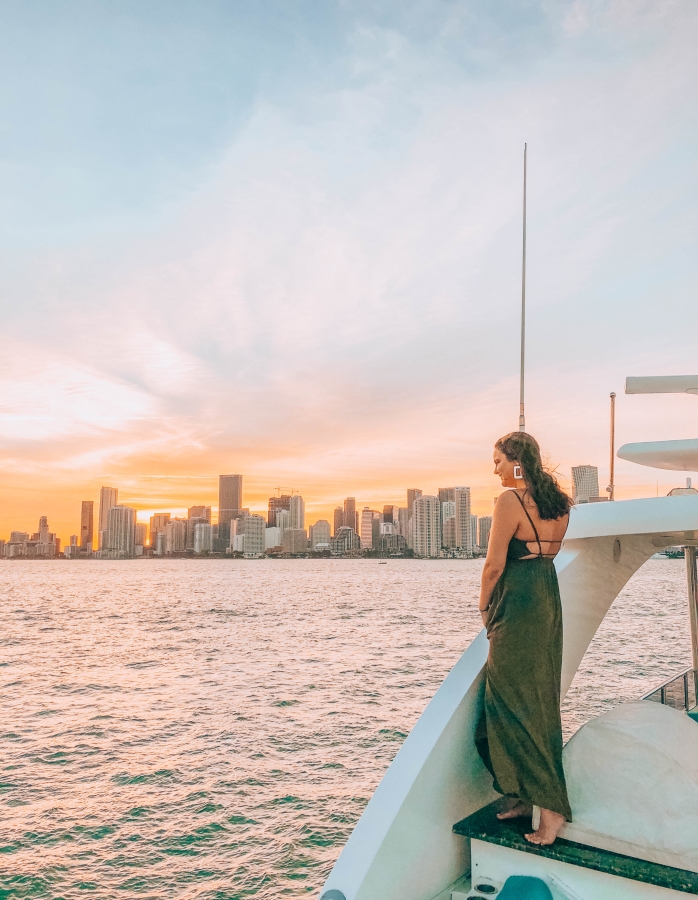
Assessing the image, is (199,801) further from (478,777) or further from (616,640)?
(616,640)

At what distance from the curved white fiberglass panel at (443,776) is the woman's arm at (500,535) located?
0.53m

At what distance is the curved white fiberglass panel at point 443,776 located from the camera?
2727 millimetres

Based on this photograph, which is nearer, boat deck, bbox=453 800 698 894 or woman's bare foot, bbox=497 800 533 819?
Result: boat deck, bbox=453 800 698 894

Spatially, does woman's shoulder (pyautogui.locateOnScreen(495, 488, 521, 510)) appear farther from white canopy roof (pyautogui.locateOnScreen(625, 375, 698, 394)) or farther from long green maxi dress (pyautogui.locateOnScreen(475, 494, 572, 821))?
white canopy roof (pyautogui.locateOnScreen(625, 375, 698, 394))

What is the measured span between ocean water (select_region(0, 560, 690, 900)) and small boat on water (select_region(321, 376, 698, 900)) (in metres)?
5.39

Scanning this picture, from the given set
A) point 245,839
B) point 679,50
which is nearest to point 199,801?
point 245,839

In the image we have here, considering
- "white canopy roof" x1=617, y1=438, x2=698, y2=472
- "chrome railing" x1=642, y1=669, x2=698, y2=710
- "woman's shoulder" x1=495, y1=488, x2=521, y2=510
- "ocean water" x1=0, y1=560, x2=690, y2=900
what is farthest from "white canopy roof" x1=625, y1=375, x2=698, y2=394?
"ocean water" x1=0, y1=560, x2=690, y2=900

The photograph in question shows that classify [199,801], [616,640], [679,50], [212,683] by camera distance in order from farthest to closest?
[616,640] → [212,683] → [199,801] → [679,50]

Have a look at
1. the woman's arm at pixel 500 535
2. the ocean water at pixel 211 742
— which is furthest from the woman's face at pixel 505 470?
the ocean water at pixel 211 742

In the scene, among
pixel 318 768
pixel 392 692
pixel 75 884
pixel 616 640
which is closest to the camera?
pixel 75 884

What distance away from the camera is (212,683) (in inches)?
819

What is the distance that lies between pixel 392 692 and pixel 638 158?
45.6 ft

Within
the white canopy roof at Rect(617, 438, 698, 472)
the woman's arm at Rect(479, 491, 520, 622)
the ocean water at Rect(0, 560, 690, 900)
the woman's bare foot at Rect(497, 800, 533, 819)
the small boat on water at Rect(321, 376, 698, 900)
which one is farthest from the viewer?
the ocean water at Rect(0, 560, 690, 900)

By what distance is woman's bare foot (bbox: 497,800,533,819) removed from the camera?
298 centimetres
